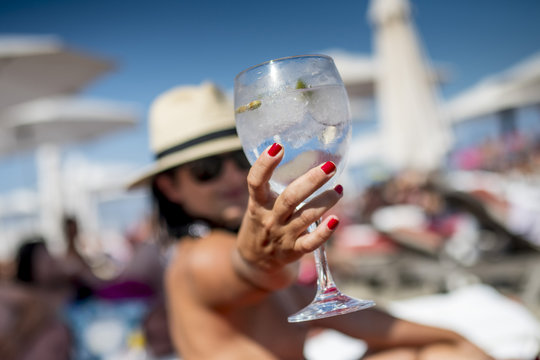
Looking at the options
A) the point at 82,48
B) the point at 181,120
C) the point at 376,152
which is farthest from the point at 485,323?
the point at 376,152

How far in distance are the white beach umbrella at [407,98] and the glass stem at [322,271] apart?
8.93 m

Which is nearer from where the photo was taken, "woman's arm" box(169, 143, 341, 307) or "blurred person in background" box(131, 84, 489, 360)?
"woman's arm" box(169, 143, 341, 307)

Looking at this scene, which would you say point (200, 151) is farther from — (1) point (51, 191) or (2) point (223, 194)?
(1) point (51, 191)

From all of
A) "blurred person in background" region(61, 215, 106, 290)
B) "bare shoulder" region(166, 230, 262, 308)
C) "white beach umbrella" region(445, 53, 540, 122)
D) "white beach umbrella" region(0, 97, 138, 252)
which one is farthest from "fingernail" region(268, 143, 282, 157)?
"white beach umbrella" region(445, 53, 540, 122)

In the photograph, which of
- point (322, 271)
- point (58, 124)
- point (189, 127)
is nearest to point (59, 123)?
point (58, 124)

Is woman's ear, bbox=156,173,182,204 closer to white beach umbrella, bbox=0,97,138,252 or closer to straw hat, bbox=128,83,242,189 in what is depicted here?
straw hat, bbox=128,83,242,189

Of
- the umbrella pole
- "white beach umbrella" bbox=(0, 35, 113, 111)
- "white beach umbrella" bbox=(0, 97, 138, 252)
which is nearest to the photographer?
"white beach umbrella" bbox=(0, 35, 113, 111)

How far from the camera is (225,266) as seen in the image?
1141mm

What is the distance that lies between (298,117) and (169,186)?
108 centimetres

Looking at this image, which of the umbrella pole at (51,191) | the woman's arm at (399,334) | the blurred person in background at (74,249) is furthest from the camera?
the umbrella pole at (51,191)

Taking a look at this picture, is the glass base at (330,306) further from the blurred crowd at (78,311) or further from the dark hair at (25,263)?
the dark hair at (25,263)

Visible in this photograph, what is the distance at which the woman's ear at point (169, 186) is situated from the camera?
1.79m

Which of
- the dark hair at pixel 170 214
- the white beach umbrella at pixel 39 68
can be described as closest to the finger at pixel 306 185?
the dark hair at pixel 170 214

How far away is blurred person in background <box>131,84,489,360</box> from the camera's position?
1.04 metres
